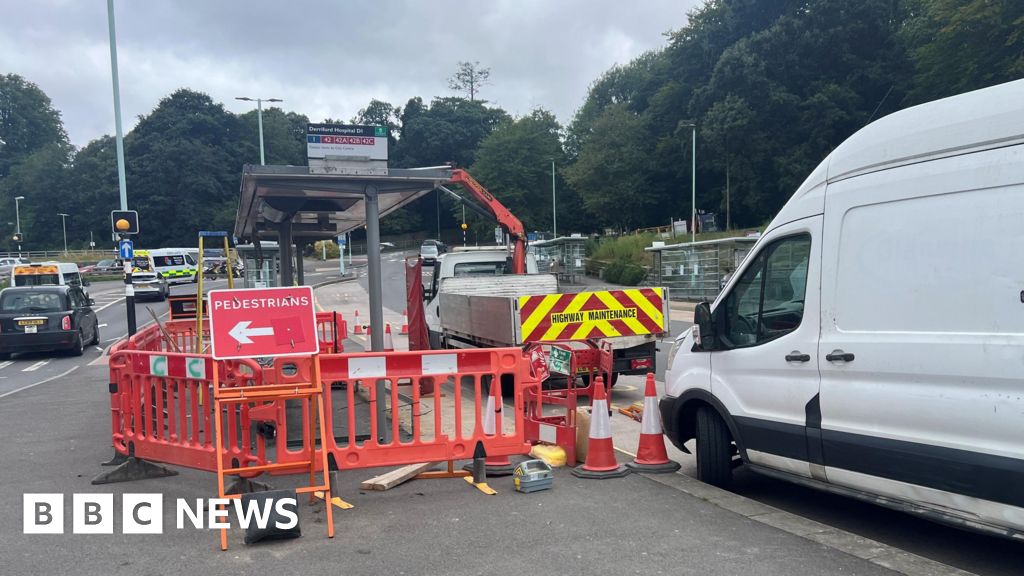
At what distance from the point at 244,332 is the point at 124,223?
44.3 ft

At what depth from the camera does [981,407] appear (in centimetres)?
387

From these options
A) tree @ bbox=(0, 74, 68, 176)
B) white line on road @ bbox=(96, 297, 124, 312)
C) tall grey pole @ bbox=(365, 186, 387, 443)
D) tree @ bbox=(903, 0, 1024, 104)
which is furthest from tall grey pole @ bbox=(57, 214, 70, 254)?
tall grey pole @ bbox=(365, 186, 387, 443)

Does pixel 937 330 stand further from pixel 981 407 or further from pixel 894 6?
pixel 894 6

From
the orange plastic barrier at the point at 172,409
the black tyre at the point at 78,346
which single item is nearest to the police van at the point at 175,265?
the black tyre at the point at 78,346

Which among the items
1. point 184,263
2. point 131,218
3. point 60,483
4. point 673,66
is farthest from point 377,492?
point 673,66

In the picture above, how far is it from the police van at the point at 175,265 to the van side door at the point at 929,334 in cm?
4759

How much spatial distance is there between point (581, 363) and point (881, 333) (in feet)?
17.5

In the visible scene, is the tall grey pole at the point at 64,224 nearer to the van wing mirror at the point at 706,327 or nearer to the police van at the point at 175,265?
the police van at the point at 175,265

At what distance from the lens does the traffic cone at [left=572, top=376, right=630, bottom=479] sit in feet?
20.3

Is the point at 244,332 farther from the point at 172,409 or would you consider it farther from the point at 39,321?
the point at 39,321

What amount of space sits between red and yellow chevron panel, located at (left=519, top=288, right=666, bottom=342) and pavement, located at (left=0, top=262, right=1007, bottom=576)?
2.86 m

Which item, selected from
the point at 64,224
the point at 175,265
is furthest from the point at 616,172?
the point at 64,224

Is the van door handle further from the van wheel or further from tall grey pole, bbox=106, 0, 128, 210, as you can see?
tall grey pole, bbox=106, 0, 128, 210

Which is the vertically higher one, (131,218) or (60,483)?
(131,218)
